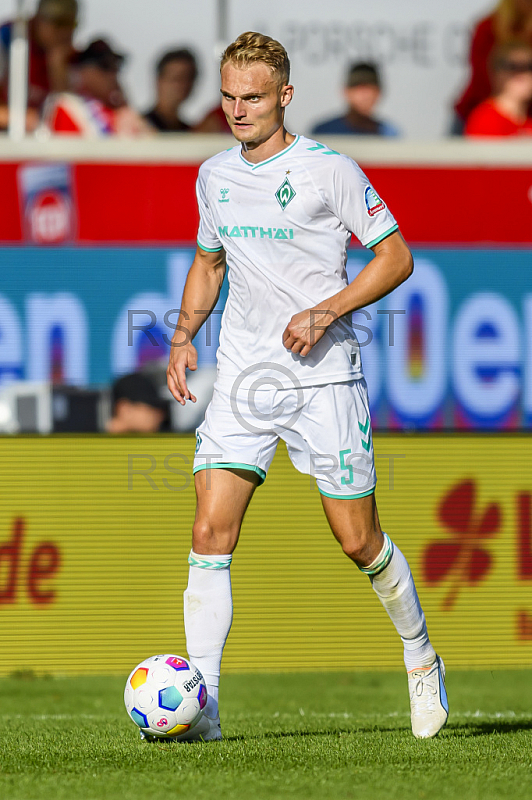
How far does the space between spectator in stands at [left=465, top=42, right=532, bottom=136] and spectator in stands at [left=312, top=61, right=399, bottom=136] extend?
0.63 m

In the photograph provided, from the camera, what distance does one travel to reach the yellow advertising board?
6.75 metres

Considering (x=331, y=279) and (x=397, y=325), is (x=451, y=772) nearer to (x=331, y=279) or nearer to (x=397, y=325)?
(x=331, y=279)

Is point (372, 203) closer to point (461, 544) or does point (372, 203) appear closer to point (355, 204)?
point (355, 204)

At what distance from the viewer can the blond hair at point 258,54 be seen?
3816 mm

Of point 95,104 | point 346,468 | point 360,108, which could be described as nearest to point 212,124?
point 95,104

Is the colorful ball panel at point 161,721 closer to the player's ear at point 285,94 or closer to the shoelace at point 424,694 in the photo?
the shoelace at point 424,694

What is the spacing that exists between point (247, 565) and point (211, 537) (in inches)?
118

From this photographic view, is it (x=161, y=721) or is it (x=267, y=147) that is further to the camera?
(x=267, y=147)

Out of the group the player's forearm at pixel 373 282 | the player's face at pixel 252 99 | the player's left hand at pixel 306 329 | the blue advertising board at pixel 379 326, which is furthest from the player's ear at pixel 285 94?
the blue advertising board at pixel 379 326

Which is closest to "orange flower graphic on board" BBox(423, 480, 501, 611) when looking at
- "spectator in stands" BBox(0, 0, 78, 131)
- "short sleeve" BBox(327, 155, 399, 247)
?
"short sleeve" BBox(327, 155, 399, 247)

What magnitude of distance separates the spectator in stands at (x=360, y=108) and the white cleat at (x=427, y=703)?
15.5 feet

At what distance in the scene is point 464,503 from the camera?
280 inches

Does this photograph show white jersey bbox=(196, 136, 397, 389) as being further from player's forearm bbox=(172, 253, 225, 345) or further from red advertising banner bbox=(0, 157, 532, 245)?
red advertising banner bbox=(0, 157, 532, 245)

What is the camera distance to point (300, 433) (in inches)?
157
